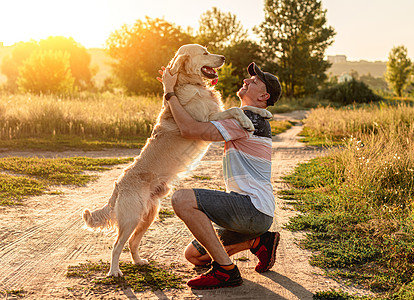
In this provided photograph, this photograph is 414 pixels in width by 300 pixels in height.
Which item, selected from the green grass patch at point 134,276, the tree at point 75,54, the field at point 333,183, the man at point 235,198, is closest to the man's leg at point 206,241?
the man at point 235,198

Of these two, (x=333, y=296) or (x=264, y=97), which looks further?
(x=264, y=97)

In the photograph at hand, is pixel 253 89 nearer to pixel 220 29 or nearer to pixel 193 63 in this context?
pixel 193 63

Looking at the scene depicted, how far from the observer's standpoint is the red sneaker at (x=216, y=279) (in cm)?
352

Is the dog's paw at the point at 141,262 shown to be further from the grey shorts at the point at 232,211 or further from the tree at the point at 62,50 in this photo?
the tree at the point at 62,50

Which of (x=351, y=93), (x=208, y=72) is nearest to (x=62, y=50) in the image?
(x=351, y=93)

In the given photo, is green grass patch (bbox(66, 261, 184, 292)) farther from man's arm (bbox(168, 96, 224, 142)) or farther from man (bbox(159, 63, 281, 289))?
man's arm (bbox(168, 96, 224, 142))

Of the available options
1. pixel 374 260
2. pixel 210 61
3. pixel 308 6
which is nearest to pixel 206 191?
pixel 210 61

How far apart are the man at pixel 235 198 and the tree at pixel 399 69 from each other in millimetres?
60348

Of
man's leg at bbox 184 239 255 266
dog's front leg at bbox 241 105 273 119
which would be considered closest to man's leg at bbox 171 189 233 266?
man's leg at bbox 184 239 255 266

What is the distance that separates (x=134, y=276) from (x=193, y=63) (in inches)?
84.2

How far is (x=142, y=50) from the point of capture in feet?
123

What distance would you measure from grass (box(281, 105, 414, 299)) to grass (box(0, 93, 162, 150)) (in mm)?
7330

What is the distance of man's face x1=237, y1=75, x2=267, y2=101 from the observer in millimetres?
3836

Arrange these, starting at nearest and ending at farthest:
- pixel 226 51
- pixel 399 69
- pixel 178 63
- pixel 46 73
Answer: pixel 178 63
pixel 46 73
pixel 226 51
pixel 399 69
